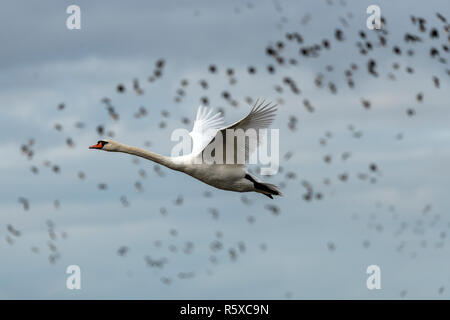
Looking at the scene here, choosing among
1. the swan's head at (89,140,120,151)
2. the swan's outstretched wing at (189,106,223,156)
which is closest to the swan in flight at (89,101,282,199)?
the swan's head at (89,140,120,151)

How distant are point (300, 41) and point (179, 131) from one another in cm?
491

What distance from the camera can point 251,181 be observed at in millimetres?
26812

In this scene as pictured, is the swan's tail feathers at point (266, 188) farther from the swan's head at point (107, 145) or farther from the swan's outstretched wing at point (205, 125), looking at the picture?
the swan's head at point (107, 145)

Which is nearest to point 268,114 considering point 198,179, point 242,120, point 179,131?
point 242,120

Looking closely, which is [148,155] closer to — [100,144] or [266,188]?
[100,144]

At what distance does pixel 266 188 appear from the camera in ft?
89.0

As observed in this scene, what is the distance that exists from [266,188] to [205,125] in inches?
160

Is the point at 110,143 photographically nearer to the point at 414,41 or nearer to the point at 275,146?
the point at 275,146

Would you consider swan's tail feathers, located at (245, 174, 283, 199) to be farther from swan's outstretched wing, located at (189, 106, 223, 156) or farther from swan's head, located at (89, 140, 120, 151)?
swan's head, located at (89, 140, 120, 151)

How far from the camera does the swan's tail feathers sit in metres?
26.8

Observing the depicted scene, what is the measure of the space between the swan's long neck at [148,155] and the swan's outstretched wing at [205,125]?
7.92 feet

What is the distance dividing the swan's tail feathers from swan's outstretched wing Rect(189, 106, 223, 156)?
9.13ft

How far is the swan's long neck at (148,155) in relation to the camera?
26.3 metres

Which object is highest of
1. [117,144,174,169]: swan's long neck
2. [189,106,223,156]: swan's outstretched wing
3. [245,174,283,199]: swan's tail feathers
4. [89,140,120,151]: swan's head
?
[189,106,223,156]: swan's outstretched wing
